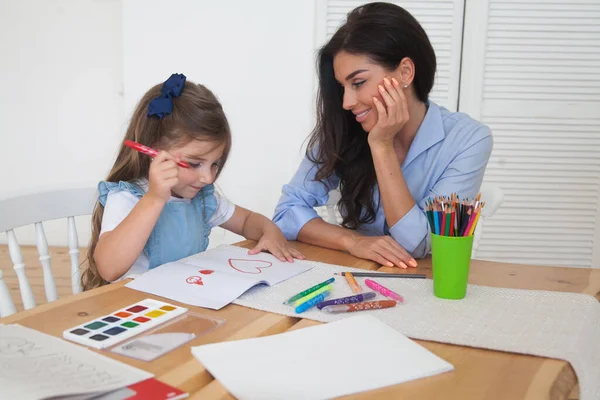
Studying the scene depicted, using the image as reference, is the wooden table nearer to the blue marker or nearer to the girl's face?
the blue marker

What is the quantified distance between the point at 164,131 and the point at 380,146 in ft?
1.63

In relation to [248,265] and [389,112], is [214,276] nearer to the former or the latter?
[248,265]

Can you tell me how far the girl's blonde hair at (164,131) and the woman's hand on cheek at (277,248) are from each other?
24cm

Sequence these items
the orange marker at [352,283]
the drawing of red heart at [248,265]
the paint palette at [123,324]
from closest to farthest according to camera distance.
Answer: the paint palette at [123,324], the orange marker at [352,283], the drawing of red heart at [248,265]

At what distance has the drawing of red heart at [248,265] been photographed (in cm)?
119

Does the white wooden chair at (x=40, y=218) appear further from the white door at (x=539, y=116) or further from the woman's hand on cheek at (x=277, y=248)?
the white door at (x=539, y=116)

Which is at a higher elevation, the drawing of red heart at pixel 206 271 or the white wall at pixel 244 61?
the white wall at pixel 244 61

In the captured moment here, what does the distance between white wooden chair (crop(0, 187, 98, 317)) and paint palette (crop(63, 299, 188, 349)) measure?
341 mm

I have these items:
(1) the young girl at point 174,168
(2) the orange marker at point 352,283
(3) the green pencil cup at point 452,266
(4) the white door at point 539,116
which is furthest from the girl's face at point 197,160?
(4) the white door at point 539,116

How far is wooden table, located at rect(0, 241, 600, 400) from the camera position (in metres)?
0.73

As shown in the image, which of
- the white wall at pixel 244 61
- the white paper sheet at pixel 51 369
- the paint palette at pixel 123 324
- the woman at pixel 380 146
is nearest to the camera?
the white paper sheet at pixel 51 369

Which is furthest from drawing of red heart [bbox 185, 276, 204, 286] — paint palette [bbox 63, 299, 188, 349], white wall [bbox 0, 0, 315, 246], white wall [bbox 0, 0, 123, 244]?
white wall [bbox 0, 0, 123, 244]

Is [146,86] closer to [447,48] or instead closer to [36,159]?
[36,159]

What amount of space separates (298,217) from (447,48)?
5.43 feet
